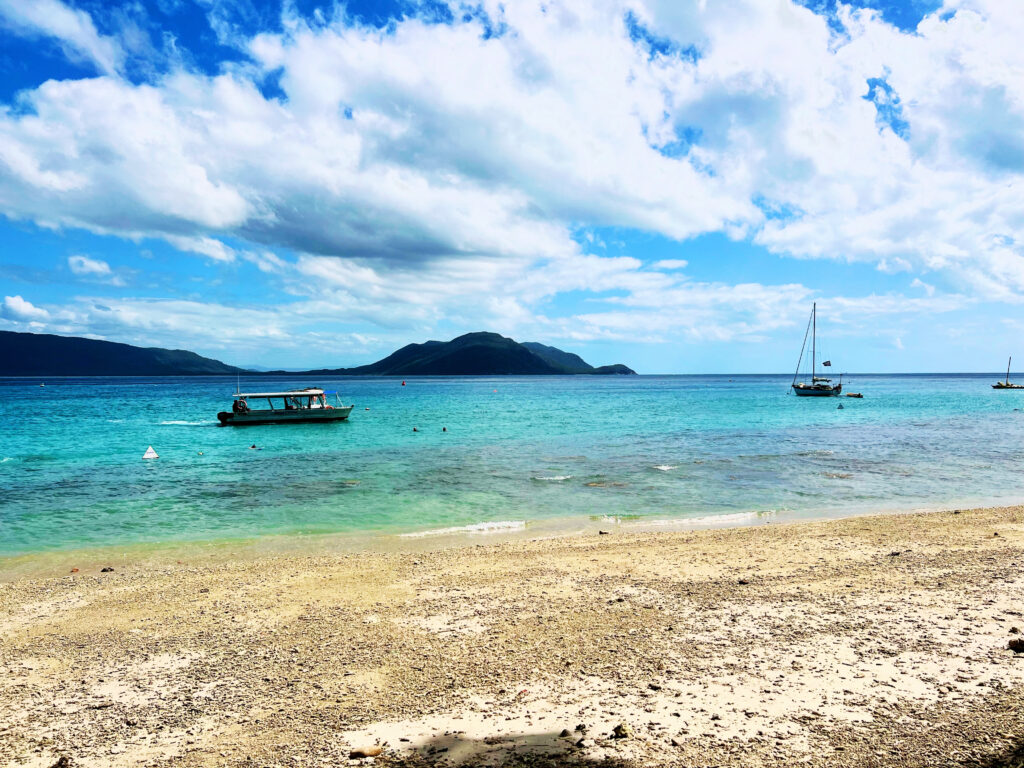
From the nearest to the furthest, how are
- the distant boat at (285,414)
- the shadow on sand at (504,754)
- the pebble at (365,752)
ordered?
1. the shadow on sand at (504,754)
2. the pebble at (365,752)
3. the distant boat at (285,414)

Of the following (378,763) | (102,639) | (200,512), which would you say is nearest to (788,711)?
(378,763)

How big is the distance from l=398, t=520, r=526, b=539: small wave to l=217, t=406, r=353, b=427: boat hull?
39281mm

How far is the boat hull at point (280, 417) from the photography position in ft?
175

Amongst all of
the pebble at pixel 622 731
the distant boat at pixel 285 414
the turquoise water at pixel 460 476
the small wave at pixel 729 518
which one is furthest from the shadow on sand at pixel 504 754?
the distant boat at pixel 285 414

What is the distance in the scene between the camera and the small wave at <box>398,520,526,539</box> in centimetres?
1639

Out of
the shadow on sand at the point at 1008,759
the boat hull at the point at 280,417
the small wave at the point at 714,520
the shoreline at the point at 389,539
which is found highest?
the shadow on sand at the point at 1008,759

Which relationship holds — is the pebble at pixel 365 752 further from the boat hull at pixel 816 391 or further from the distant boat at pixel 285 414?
the boat hull at pixel 816 391

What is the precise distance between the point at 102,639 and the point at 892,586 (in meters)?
11.8

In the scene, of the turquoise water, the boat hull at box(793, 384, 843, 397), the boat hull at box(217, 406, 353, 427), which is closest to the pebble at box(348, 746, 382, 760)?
the turquoise water

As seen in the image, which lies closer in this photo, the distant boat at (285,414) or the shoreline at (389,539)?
the shoreline at (389,539)

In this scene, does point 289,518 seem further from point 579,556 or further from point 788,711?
point 788,711

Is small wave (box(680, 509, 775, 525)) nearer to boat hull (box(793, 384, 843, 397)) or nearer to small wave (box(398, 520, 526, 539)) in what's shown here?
small wave (box(398, 520, 526, 539))

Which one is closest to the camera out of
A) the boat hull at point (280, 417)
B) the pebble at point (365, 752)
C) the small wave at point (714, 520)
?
the pebble at point (365, 752)

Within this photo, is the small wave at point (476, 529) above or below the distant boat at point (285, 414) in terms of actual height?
below
